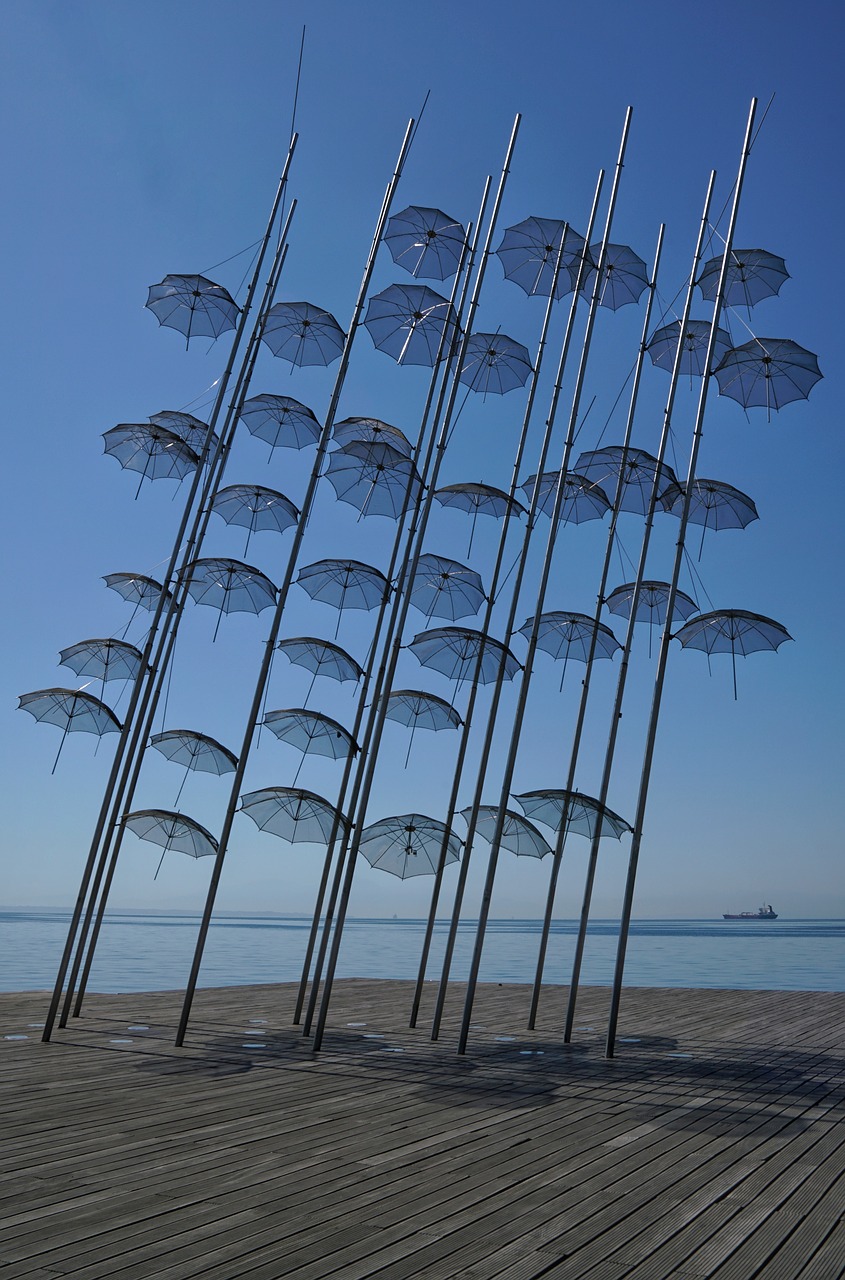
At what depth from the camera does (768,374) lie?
1290cm

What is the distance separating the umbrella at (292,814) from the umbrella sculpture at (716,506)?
21.0 ft

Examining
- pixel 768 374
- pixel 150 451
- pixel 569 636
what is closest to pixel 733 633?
pixel 768 374

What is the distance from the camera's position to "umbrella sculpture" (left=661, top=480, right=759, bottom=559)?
14.2m

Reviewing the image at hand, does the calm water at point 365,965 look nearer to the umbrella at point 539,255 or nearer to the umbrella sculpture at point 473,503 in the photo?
the umbrella sculpture at point 473,503

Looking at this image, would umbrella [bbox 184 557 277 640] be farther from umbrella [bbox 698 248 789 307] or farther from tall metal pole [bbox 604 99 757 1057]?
umbrella [bbox 698 248 789 307]

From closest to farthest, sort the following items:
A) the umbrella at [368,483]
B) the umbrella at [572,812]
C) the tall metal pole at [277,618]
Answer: the tall metal pole at [277,618] → the umbrella at [572,812] → the umbrella at [368,483]

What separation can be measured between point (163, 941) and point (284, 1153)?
27.1m

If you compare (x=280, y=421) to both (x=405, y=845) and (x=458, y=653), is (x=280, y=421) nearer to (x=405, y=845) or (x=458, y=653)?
(x=458, y=653)

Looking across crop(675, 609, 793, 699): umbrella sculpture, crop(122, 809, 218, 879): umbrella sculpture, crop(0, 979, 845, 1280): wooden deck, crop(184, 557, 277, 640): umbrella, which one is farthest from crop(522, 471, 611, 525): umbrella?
crop(0, 979, 845, 1280): wooden deck

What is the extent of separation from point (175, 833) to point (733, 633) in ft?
24.3

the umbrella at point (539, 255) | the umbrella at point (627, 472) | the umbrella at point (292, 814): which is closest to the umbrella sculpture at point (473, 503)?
the umbrella at point (627, 472)

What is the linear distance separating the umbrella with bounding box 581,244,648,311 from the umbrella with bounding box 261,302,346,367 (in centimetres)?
385

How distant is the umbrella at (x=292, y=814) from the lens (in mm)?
11695

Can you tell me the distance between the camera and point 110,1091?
7660 millimetres
